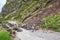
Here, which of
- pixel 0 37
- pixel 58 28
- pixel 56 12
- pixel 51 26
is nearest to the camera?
pixel 0 37

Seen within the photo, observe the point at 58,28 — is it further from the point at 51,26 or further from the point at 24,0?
the point at 24,0

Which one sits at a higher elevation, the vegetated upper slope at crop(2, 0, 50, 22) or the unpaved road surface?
the vegetated upper slope at crop(2, 0, 50, 22)

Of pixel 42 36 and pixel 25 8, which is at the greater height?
pixel 25 8

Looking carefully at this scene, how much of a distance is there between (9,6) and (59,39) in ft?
523

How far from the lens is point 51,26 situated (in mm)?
47344

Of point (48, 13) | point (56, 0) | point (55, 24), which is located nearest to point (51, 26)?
point (55, 24)

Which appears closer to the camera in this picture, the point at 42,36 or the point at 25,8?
the point at 42,36

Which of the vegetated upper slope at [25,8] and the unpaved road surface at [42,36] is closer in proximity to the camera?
the unpaved road surface at [42,36]

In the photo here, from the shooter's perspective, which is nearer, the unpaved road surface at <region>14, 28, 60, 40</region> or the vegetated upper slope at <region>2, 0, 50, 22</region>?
the unpaved road surface at <region>14, 28, 60, 40</region>

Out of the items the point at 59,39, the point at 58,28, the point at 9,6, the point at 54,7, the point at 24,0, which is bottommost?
the point at 59,39

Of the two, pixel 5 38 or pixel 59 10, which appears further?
pixel 59 10

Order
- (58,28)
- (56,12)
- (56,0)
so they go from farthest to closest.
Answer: (56,0)
(56,12)
(58,28)

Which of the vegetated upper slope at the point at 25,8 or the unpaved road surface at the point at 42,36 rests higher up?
the vegetated upper slope at the point at 25,8

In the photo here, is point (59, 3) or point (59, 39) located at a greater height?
point (59, 3)
